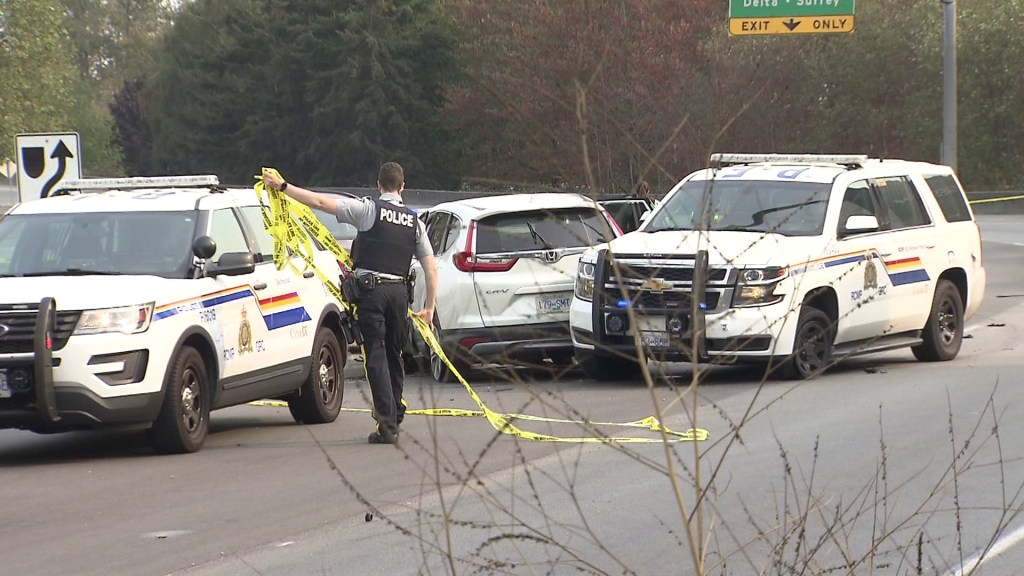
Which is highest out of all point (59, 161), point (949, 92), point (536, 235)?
point (949, 92)

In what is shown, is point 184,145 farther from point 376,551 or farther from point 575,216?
point 376,551

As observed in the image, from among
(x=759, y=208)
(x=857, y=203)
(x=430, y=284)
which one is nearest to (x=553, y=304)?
(x=759, y=208)

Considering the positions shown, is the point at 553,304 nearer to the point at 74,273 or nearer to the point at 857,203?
the point at 857,203

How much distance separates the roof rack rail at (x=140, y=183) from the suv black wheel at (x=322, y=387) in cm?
142

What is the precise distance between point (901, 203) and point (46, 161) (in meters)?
8.93

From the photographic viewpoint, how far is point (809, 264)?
12914 mm

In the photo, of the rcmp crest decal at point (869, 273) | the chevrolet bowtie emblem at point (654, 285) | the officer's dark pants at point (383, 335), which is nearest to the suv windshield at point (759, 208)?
the rcmp crest decal at point (869, 273)

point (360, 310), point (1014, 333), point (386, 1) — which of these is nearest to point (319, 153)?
point (386, 1)

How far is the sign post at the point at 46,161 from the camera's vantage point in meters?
16.5

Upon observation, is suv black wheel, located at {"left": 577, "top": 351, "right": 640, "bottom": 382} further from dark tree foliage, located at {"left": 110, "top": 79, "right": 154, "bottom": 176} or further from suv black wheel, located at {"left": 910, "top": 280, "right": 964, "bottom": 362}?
dark tree foliage, located at {"left": 110, "top": 79, "right": 154, "bottom": 176}

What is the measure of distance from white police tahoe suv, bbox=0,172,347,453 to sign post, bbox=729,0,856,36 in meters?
18.2

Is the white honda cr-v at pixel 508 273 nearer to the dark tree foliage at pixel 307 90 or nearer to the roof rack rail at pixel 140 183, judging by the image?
the roof rack rail at pixel 140 183

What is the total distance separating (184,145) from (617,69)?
176 feet

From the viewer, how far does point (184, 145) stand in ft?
284
